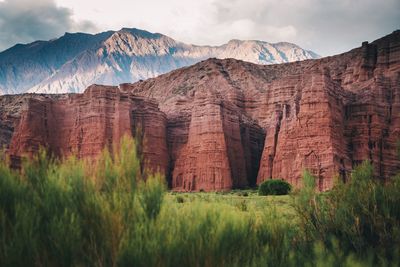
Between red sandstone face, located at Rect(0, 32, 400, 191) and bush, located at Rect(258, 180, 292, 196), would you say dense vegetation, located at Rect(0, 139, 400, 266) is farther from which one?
red sandstone face, located at Rect(0, 32, 400, 191)

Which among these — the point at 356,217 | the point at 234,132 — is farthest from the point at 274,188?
the point at 356,217

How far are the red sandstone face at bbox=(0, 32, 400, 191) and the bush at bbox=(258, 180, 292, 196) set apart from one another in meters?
5.49

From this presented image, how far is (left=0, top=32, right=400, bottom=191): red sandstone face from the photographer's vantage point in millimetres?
65062

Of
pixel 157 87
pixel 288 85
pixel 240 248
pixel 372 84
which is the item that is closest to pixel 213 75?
pixel 157 87

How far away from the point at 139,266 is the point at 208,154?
58.6 metres

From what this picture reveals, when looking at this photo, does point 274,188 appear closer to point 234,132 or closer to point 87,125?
point 234,132

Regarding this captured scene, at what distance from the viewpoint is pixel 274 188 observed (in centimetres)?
5528

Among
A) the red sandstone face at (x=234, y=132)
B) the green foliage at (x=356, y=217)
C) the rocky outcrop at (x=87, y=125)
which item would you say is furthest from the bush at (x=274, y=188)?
the green foliage at (x=356, y=217)

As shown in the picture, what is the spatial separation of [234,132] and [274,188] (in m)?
20.6

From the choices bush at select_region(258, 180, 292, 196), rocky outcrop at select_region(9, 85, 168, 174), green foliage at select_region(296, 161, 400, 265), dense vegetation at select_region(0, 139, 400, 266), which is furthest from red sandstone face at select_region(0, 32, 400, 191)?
dense vegetation at select_region(0, 139, 400, 266)

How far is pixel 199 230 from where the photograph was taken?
506 inches

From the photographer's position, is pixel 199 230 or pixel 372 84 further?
pixel 372 84

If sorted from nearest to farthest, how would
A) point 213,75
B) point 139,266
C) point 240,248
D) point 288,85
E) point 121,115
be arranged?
point 139,266, point 240,248, point 121,115, point 288,85, point 213,75

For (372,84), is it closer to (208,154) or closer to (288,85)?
(288,85)
